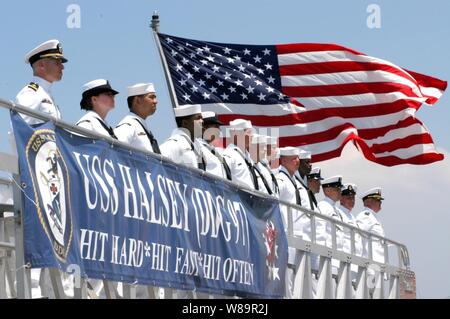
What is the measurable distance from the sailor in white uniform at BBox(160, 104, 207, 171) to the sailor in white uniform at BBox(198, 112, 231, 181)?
0.52 feet

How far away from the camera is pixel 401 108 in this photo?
19.3m

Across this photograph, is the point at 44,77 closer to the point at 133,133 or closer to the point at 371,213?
the point at 133,133

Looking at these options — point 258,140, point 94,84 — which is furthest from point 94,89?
point 258,140

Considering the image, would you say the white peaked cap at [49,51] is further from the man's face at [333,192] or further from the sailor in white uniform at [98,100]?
the man's face at [333,192]

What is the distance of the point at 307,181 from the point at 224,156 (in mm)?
3196

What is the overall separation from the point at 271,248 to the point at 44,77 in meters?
3.29

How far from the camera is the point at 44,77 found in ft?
31.4

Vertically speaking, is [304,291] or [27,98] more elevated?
[27,98]

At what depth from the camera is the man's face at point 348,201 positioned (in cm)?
1762

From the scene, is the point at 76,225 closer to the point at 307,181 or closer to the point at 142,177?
the point at 142,177

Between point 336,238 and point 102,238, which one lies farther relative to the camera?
point 336,238

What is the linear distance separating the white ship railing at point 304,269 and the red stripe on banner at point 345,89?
127 inches

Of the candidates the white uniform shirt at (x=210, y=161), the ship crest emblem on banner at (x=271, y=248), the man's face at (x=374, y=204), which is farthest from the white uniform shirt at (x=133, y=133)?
the man's face at (x=374, y=204)

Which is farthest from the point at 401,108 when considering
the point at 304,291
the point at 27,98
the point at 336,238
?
the point at 27,98
